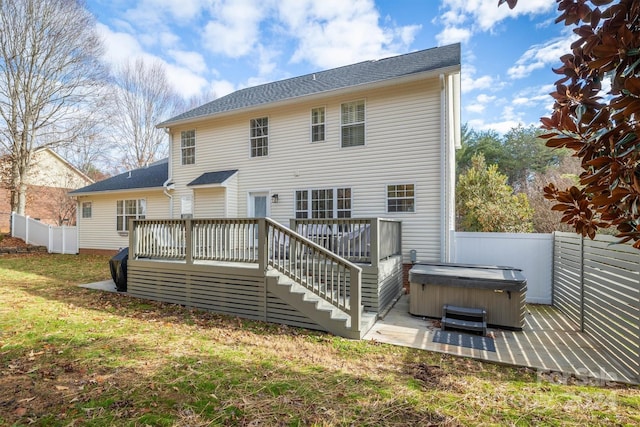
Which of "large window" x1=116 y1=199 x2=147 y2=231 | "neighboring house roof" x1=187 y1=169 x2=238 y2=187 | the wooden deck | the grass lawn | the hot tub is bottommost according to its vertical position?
the wooden deck

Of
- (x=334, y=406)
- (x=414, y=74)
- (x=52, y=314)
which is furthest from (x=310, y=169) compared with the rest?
(x=334, y=406)

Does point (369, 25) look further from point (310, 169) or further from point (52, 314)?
point (52, 314)

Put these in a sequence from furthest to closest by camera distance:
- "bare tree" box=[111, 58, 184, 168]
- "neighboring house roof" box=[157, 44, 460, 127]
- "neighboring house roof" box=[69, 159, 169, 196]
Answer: "bare tree" box=[111, 58, 184, 168]
"neighboring house roof" box=[69, 159, 169, 196]
"neighboring house roof" box=[157, 44, 460, 127]

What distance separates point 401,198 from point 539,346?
4860 millimetres

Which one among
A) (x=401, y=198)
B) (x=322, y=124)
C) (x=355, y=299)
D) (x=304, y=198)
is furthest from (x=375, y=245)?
(x=322, y=124)

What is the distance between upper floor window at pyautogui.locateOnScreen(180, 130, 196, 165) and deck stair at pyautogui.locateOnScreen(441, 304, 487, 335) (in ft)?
33.9

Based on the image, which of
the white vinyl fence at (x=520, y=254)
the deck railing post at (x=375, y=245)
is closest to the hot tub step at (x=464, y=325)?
the deck railing post at (x=375, y=245)

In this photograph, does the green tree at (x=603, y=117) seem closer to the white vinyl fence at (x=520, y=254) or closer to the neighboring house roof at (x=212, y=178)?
the white vinyl fence at (x=520, y=254)

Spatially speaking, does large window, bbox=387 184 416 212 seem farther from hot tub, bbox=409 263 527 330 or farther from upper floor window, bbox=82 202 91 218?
upper floor window, bbox=82 202 91 218

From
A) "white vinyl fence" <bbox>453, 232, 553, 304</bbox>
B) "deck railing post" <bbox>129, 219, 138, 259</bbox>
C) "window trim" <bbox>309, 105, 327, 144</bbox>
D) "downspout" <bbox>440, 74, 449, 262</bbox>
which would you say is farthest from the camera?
"window trim" <bbox>309, 105, 327, 144</bbox>

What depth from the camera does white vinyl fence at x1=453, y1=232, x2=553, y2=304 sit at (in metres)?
7.30

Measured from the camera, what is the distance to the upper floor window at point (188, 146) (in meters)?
11.8

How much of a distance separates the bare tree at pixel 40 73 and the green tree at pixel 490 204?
21172mm

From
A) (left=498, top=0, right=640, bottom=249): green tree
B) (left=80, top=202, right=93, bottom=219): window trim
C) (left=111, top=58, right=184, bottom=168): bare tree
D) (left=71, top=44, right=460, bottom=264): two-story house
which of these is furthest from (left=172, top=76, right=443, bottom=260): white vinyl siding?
(left=111, top=58, right=184, bottom=168): bare tree
